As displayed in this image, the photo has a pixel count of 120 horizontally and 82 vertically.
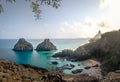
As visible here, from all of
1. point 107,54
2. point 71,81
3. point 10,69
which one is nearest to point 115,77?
point 71,81

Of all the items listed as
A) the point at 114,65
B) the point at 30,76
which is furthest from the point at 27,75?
the point at 114,65

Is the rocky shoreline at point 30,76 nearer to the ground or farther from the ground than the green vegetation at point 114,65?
nearer to the ground

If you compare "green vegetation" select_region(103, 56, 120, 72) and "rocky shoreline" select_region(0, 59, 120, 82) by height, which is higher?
"green vegetation" select_region(103, 56, 120, 72)

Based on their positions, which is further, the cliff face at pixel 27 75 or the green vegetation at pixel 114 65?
the green vegetation at pixel 114 65

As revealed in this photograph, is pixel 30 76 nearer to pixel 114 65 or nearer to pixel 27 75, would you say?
pixel 27 75

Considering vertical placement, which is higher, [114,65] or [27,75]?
[114,65]

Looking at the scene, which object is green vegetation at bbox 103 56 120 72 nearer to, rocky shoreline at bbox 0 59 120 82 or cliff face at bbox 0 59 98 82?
rocky shoreline at bbox 0 59 120 82

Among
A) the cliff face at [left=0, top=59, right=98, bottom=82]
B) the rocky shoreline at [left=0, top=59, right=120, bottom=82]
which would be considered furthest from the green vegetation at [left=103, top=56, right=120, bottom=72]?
the cliff face at [left=0, top=59, right=98, bottom=82]

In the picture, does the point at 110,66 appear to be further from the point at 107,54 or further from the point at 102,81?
the point at 102,81

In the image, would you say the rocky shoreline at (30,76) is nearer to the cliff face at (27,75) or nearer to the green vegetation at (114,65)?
the cliff face at (27,75)

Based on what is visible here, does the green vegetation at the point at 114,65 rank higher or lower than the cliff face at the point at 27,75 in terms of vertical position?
higher

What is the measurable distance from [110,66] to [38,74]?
65103mm

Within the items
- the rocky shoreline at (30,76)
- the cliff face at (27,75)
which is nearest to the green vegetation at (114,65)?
the rocky shoreline at (30,76)

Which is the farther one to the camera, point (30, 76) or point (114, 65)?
point (114, 65)
